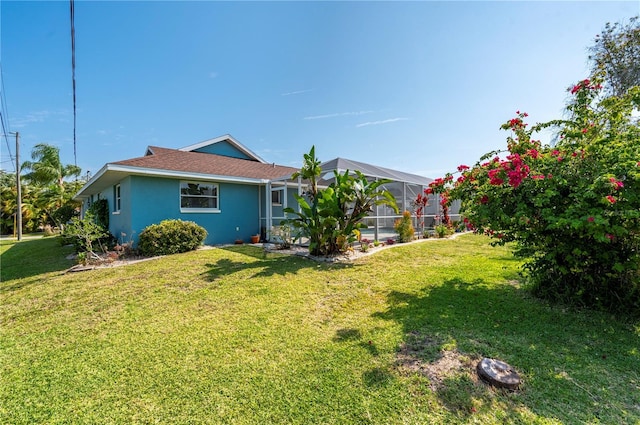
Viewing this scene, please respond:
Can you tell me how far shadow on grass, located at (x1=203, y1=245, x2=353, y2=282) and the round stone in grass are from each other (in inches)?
172

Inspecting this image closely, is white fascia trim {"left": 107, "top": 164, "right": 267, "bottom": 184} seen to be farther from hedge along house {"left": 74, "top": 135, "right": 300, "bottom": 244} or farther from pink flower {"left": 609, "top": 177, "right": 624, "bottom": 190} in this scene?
pink flower {"left": 609, "top": 177, "right": 624, "bottom": 190}

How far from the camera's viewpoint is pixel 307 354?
10.1ft

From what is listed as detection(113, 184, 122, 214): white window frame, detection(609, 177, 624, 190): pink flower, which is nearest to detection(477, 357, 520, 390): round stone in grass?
detection(609, 177, 624, 190): pink flower

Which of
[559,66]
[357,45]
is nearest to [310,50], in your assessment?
[357,45]

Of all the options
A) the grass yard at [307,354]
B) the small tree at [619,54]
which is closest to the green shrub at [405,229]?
the grass yard at [307,354]

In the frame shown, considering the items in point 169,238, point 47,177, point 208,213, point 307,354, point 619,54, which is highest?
point 619,54

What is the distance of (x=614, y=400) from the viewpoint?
230 cm

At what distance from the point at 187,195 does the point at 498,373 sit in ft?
35.9

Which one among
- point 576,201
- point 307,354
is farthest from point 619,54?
point 307,354

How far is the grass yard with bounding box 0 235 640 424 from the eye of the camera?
2.27m

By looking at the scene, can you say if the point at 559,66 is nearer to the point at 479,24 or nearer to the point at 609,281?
the point at 479,24

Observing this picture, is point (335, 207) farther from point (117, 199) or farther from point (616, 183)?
point (117, 199)

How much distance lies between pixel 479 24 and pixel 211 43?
347 inches

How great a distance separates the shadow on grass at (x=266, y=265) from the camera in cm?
643
